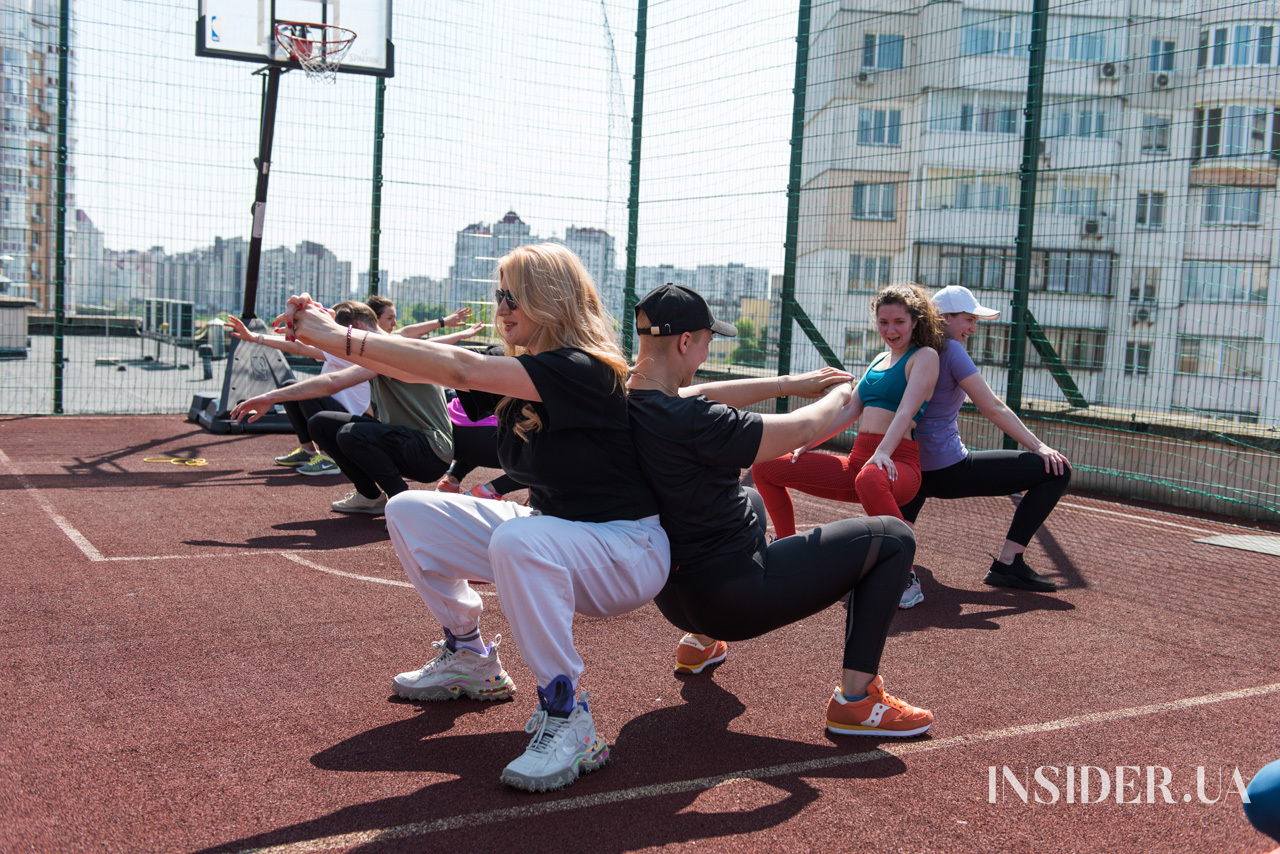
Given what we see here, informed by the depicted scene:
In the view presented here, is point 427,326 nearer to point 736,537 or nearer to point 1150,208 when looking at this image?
point 736,537

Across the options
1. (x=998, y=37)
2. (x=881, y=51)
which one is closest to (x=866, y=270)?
(x=881, y=51)

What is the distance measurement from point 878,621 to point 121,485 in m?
6.23

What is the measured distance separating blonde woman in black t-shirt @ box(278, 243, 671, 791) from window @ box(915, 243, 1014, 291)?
7.34m

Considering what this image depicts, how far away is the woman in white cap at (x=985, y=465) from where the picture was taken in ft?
17.4

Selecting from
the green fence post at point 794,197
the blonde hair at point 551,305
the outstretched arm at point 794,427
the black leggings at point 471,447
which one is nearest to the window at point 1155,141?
the green fence post at point 794,197

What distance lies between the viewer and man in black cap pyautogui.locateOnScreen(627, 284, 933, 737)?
9.60ft

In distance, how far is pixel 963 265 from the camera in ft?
34.4

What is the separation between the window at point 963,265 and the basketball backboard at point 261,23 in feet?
21.3

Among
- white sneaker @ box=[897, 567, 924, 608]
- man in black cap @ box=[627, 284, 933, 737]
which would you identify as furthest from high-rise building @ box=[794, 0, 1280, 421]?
man in black cap @ box=[627, 284, 933, 737]

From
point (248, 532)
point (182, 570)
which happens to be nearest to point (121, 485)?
point (248, 532)

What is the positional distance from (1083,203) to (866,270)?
215cm

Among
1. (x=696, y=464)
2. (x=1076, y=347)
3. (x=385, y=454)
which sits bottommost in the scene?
(x=385, y=454)

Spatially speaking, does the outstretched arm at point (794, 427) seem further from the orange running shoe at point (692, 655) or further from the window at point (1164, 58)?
the window at point (1164, 58)

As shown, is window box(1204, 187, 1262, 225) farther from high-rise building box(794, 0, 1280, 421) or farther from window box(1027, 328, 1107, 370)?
window box(1027, 328, 1107, 370)
